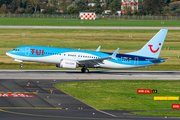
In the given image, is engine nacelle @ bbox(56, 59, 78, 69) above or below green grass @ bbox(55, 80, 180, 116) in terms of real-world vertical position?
above

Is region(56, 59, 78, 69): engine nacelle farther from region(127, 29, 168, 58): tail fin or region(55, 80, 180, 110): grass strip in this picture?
region(127, 29, 168, 58): tail fin

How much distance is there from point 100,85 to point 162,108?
13493mm

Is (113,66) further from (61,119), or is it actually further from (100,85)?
(61,119)

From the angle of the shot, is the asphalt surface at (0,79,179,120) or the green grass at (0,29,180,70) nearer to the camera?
the asphalt surface at (0,79,179,120)

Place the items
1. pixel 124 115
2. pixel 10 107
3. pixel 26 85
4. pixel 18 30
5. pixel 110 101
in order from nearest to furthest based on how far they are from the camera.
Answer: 1. pixel 124 115
2. pixel 10 107
3. pixel 110 101
4. pixel 26 85
5. pixel 18 30

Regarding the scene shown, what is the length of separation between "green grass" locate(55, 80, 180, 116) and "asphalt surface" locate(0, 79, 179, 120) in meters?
1.61

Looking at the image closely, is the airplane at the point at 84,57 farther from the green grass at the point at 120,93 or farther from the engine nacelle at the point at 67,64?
the green grass at the point at 120,93

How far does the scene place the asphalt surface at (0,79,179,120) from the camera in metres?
26.6

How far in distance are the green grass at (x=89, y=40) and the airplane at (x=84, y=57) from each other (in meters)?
12.4

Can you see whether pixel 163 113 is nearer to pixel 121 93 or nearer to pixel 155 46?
pixel 121 93

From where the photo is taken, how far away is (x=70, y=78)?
161 ft

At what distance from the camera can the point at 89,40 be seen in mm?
92312

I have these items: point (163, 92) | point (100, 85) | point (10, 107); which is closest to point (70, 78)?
point (100, 85)

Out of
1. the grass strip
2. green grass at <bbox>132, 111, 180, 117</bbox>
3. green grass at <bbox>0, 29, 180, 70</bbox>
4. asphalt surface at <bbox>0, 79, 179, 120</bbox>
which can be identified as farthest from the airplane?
green grass at <bbox>132, 111, 180, 117</bbox>
